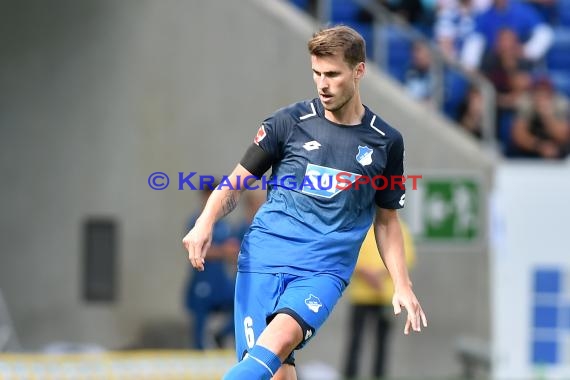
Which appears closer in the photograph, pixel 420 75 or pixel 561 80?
pixel 420 75

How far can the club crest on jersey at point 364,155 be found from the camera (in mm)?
5727

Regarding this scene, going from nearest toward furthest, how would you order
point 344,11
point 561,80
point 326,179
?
point 326,179, point 344,11, point 561,80

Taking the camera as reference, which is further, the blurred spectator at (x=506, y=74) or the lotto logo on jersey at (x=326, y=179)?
the blurred spectator at (x=506, y=74)

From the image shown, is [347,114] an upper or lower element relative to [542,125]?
lower

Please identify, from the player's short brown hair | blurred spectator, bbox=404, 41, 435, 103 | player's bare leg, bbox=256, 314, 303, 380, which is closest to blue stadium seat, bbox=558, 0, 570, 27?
blurred spectator, bbox=404, 41, 435, 103

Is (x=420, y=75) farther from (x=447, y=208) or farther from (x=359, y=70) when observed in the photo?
(x=359, y=70)

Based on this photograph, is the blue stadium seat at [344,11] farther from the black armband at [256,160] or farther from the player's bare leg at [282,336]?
the player's bare leg at [282,336]

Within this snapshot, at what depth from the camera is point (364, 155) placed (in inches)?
226

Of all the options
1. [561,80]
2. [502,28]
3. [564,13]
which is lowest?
[561,80]

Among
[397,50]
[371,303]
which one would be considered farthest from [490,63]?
[371,303]

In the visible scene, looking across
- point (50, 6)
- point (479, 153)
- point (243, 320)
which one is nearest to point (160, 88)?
point (50, 6)

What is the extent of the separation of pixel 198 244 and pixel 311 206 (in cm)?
59

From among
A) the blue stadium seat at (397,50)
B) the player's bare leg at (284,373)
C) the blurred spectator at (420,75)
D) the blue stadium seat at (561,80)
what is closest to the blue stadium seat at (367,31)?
the blue stadium seat at (397,50)

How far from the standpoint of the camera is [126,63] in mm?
12328
